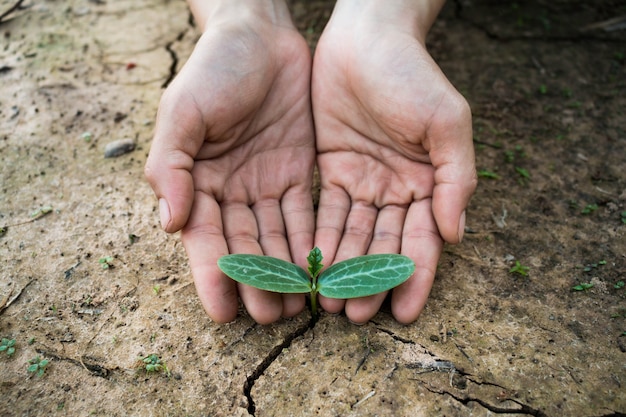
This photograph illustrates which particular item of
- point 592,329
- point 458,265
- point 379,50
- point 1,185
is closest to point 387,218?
point 458,265

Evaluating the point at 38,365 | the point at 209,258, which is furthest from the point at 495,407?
the point at 38,365

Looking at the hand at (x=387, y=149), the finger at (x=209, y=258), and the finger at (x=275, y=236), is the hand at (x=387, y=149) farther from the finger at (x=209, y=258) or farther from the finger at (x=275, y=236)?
the finger at (x=209, y=258)

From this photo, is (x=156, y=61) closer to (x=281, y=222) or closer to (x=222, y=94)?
(x=222, y=94)

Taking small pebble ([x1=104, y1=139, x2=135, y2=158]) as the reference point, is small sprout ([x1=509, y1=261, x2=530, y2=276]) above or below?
below

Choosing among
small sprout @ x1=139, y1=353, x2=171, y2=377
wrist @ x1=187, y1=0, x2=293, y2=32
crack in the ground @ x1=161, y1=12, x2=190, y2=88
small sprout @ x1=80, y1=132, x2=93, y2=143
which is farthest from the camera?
crack in the ground @ x1=161, y1=12, x2=190, y2=88

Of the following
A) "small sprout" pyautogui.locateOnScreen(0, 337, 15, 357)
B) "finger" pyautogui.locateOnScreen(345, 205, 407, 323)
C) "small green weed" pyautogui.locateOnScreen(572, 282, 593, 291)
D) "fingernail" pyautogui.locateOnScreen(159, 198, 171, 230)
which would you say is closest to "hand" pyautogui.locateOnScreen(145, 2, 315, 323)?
"fingernail" pyautogui.locateOnScreen(159, 198, 171, 230)

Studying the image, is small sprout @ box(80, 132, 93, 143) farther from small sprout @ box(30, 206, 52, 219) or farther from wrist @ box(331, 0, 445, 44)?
wrist @ box(331, 0, 445, 44)

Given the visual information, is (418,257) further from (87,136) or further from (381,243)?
(87,136)
